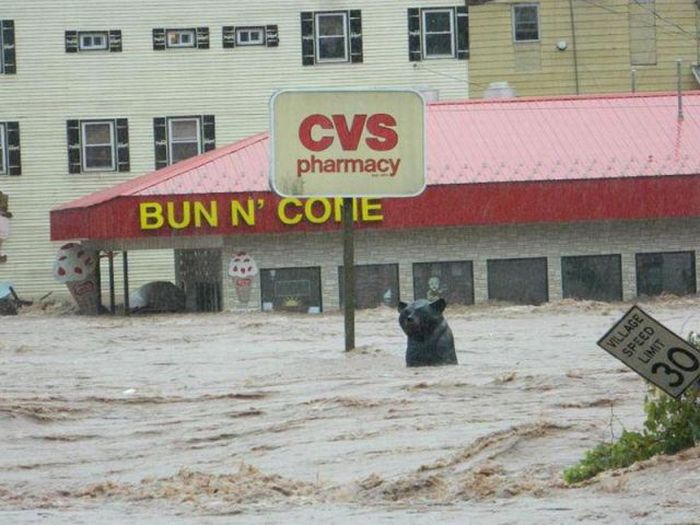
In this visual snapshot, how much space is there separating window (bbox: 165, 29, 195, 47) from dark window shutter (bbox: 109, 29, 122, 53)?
1.33m

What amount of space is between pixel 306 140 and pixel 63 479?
14847mm

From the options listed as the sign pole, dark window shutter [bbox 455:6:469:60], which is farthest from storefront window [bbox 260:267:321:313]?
the sign pole

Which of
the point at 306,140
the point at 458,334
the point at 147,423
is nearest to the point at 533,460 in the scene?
the point at 147,423

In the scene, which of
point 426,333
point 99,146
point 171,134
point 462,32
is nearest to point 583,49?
point 462,32

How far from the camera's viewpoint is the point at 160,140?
5475cm

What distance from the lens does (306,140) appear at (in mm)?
29344

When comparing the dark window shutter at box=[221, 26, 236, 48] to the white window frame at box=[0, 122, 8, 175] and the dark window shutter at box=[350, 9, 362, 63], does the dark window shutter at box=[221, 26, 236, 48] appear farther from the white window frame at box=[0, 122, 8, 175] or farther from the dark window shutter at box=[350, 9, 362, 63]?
the white window frame at box=[0, 122, 8, 175]

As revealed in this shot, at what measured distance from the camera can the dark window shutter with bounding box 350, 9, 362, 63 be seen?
181ft

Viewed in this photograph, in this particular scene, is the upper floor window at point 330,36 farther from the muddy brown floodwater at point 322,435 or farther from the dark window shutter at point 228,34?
the muddy brown floodwater at point 322,435

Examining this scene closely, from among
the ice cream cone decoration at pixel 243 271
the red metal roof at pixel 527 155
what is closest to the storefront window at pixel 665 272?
the red metal roof at pixel 527 155

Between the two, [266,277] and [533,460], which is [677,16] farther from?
[533,460]

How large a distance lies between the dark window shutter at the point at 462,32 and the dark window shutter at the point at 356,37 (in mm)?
2804

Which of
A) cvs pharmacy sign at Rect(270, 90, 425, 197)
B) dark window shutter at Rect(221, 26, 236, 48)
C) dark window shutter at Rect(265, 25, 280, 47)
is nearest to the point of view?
cvs pharmacy sign at Rect(270, 90, 425, 197)

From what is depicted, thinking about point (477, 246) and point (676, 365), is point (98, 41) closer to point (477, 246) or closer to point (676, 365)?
point (477, 246)
